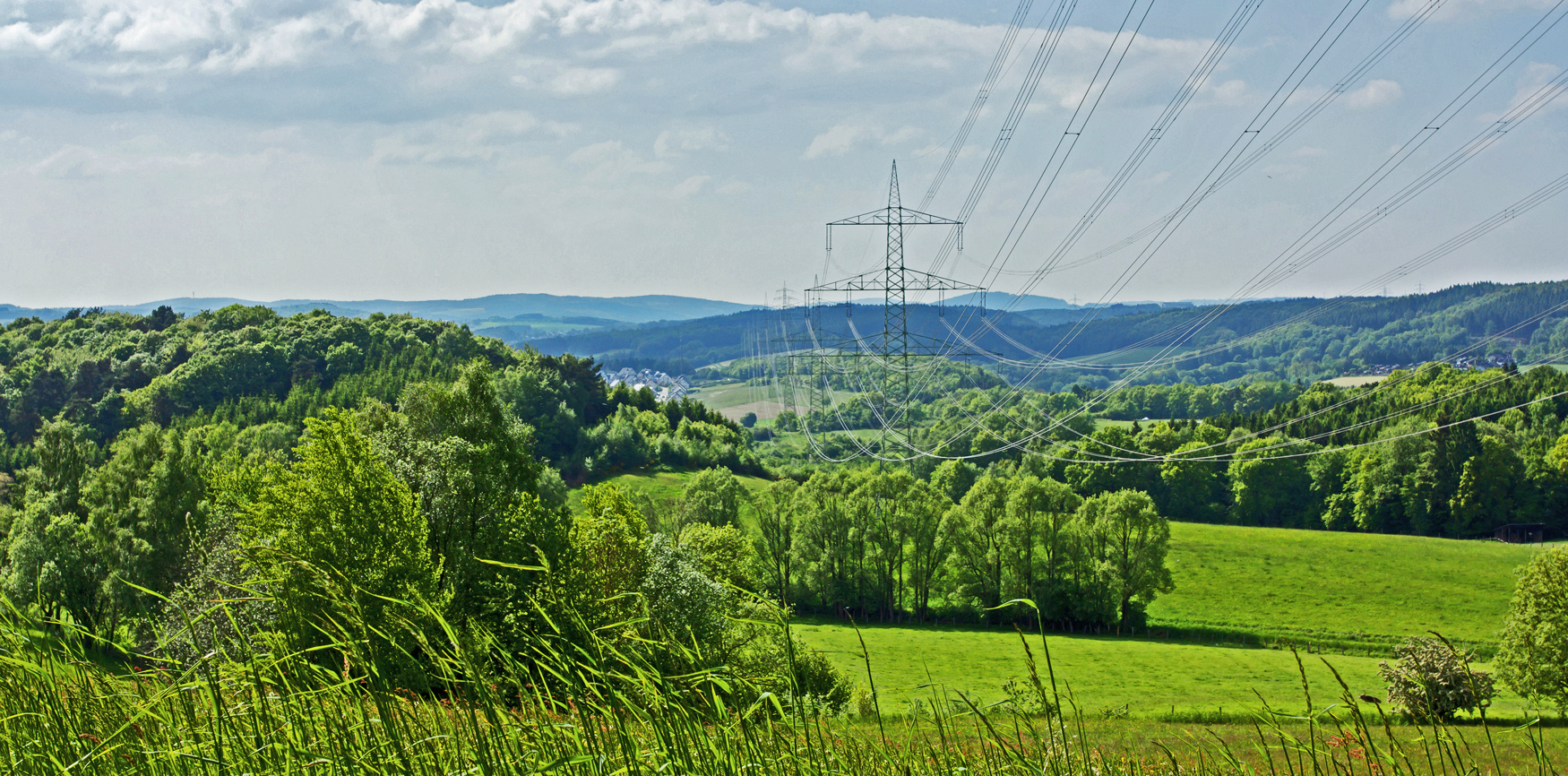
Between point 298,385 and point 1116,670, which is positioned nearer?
point 1116,670

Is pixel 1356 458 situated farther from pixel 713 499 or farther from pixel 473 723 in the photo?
pixel 473 723

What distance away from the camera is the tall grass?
314cm

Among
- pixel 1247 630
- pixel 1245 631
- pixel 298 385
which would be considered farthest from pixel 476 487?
pixel 298 385

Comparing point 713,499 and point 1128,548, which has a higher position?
point 713,499

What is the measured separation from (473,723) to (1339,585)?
3283 inches

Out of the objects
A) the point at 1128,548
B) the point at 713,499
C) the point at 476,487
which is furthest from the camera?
the point at 713,499

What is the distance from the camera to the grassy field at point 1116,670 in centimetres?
4312

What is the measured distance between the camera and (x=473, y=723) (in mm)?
3016

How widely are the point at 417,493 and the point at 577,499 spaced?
71.4 m

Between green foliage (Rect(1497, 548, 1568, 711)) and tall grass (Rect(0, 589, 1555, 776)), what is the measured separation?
41610mm

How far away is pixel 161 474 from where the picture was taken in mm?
44938

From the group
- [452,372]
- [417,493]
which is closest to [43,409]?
[452,372]

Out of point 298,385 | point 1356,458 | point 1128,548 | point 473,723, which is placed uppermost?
point 473,723

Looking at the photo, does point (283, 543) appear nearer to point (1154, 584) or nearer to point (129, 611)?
point (129, 611)
